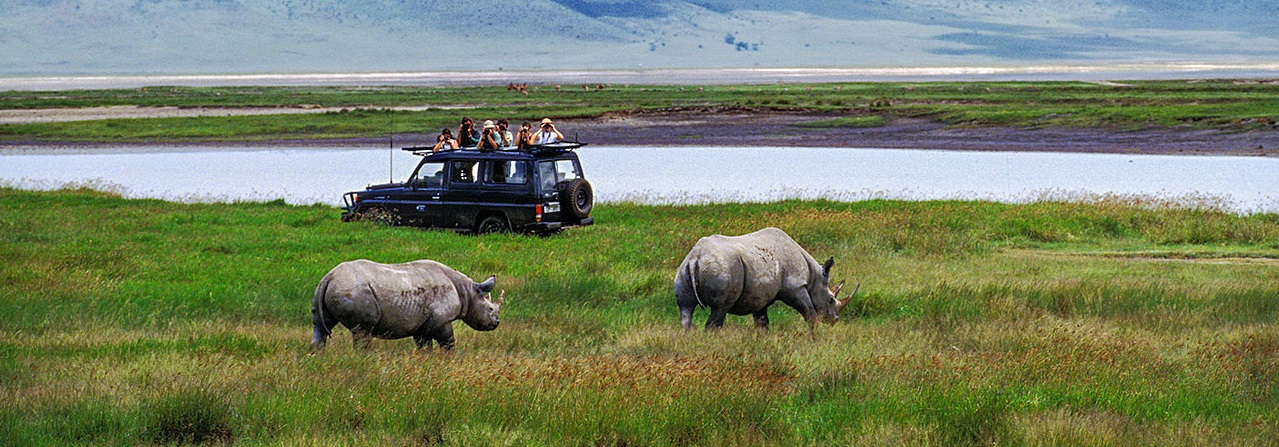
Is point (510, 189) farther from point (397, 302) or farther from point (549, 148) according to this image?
point (397, 302)

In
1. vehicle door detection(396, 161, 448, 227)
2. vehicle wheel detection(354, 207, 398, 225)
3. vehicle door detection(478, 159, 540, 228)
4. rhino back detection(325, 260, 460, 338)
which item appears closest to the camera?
rhino back detection(325, 260, 460, 338)

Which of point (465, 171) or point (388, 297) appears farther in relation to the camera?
point (465, 171)

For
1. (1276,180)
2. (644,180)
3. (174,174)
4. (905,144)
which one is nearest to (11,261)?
(644,180)

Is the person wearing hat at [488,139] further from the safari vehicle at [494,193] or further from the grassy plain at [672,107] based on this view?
the grassy plain at [672,107]

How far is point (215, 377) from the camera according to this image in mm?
10047

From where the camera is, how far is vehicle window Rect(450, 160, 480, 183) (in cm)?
2345

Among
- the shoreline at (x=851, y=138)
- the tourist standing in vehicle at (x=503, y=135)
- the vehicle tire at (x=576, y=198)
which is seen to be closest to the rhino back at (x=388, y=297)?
the vehicle tire at (x=576, y=198)

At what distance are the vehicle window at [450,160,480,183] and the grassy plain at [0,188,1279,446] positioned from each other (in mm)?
1396

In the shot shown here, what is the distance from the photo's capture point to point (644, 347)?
12539mm

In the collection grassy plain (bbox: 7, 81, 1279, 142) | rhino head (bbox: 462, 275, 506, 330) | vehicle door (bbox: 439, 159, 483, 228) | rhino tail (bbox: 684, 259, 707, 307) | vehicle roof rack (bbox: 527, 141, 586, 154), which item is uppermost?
vehicle roof rack (bbox: 527, 141, 586, 154)

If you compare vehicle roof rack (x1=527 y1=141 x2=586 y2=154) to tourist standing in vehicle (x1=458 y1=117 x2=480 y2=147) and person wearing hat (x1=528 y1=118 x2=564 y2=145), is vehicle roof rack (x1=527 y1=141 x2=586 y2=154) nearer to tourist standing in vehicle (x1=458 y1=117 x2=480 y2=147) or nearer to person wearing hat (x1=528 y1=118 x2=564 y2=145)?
person wearing hat (x1=528 y1=118 x2=564 y2=145)

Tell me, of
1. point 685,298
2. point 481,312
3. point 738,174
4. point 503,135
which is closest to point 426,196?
point 503,135

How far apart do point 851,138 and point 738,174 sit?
19306 millimetres

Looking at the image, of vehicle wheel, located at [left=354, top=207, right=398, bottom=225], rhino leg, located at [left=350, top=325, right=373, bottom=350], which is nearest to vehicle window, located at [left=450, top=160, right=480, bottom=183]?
vehicle wheel, located at [left=354, top=207, right=398, bottom=225]
